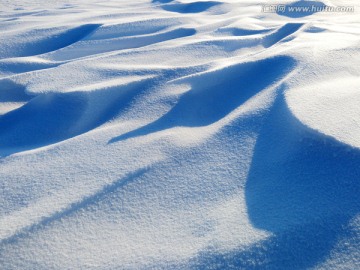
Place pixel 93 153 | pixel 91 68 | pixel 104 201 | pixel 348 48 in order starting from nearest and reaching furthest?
pixel 104 201 → pixel 93 153 → pixel 348 48 → pixel 91 68

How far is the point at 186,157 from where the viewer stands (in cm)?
107

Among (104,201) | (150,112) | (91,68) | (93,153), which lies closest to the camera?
(104,201)

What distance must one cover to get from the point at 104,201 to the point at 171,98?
0.57 metres

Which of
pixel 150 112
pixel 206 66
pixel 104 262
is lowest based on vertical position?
pixel 104 262

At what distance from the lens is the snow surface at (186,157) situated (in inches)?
30.7

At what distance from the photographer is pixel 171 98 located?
138 centimetres

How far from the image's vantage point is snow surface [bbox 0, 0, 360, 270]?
780 millimetres

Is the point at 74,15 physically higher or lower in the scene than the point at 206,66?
higher

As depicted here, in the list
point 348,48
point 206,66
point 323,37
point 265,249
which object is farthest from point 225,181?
point 323,37

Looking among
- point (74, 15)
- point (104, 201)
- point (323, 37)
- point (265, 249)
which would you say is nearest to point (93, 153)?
point (104, 201)

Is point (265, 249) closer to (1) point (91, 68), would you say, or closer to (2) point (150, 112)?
(2) point (150, 112)

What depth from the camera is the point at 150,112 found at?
1.34 m

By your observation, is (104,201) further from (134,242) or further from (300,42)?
(300,42)

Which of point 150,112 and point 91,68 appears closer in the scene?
point 150,112
